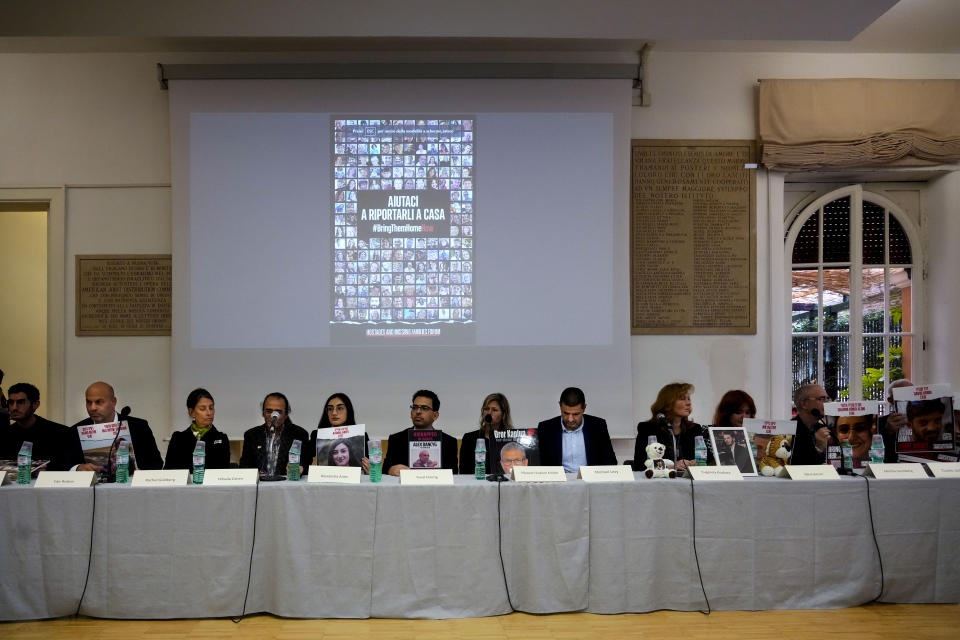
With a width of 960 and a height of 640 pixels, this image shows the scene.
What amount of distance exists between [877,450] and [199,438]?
3073 millimetres

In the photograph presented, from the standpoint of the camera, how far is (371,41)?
204 inches

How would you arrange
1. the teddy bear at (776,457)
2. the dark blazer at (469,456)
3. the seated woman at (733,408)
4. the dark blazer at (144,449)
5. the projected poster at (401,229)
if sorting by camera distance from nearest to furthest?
the teddy bear at (776,457) < the dark blazer at (469,456) < the dark blazer at (144,449) < the seated woman at (733,408) < the projected poster at (401,229)

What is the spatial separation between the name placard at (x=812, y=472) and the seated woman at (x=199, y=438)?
8.34ft

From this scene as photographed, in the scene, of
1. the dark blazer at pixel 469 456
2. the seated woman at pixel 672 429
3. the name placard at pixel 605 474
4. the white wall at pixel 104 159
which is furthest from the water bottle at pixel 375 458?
the white wall at pixel 104 159

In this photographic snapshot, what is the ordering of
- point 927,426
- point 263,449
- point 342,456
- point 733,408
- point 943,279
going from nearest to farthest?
point 342,456 → point 263,449 → point 927,426 → point 733,408 → point 943,279

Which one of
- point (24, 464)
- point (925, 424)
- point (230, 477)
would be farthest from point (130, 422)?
point (925, 424)

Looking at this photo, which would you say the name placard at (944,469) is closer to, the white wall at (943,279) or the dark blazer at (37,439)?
the white wall at (943,279)

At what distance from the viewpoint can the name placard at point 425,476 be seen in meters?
3.32

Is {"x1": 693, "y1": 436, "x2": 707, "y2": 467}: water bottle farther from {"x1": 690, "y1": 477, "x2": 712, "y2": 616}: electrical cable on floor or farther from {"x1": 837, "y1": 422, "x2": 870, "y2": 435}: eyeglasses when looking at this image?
{"x1": 837, "y1": 422, "x2": 870, "y2": 435}: eyeglasses

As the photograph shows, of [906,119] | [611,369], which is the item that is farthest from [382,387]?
[906,119]

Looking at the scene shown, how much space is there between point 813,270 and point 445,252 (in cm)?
257

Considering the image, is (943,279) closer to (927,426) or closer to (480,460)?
(927,426)

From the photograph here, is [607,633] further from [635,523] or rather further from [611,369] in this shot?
[611,369]

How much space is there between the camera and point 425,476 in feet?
11.0
